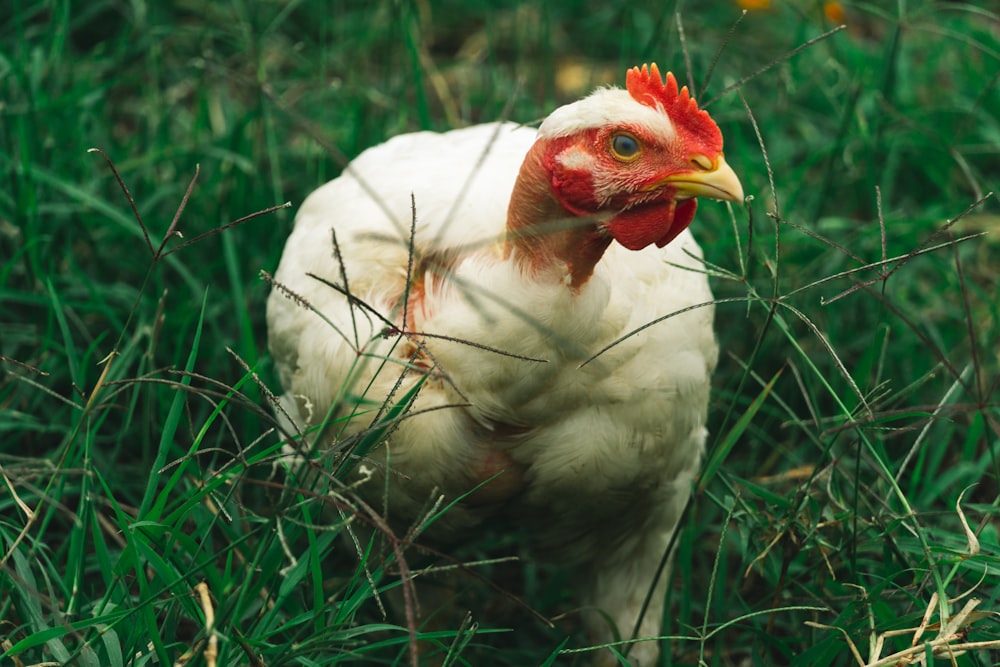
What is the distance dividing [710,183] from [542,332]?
1.15 feet

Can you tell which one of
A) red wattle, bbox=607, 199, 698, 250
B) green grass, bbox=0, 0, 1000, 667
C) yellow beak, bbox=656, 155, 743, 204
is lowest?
green grass, bbox=0, 0, 1000, 667

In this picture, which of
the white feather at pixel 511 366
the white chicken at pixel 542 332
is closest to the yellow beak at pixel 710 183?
the white chicken at pixel 542 332

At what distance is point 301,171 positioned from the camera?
126 inches

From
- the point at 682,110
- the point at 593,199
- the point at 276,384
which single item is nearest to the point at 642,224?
the point at 593,199

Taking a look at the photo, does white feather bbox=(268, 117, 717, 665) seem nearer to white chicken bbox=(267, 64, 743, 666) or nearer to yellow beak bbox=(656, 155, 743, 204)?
white chicken bbox=(267, 64, 743, 666)

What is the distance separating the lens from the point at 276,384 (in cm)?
255

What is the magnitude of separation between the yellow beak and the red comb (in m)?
0.04

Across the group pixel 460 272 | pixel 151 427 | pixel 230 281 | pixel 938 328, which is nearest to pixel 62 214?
pixel 230 281

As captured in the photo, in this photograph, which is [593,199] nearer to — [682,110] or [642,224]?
[642,224]

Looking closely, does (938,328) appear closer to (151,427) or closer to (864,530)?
(864,530)

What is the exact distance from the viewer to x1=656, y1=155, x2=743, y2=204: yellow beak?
1.72m

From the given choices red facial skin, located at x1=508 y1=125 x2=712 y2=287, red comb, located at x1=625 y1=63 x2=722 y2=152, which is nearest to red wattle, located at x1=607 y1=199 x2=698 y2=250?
red facial skin, located at x1=508 y1=125 x2=712 y2=287

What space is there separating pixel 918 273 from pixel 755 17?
143 cm

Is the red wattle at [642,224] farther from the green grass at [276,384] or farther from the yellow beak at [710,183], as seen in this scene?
the green grass at [276,384]
